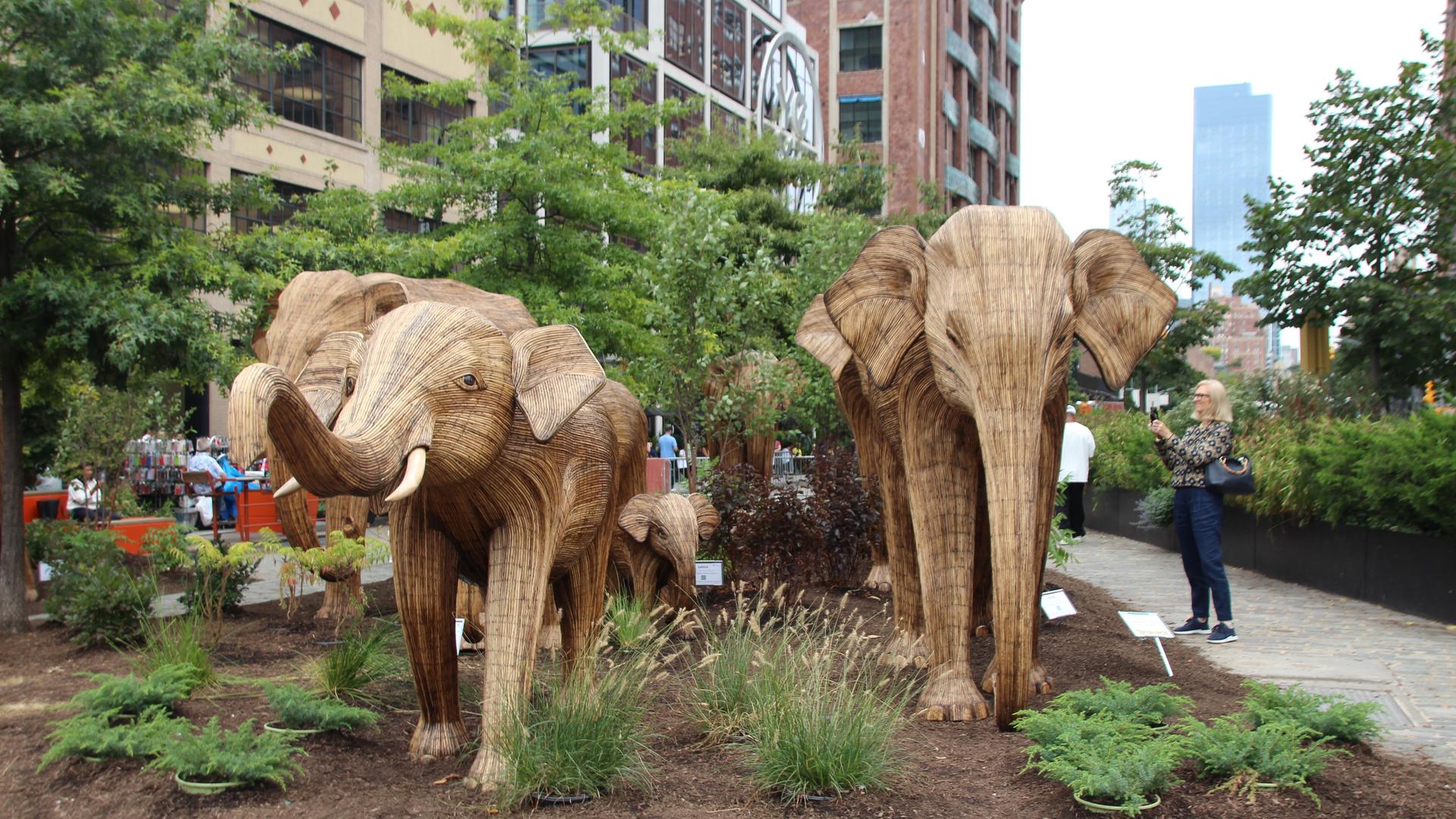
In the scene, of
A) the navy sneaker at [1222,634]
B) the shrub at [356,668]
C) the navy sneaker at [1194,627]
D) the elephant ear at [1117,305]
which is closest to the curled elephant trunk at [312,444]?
the shrub at [356,668]

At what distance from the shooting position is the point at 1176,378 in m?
37.8

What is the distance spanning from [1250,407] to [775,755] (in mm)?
14475

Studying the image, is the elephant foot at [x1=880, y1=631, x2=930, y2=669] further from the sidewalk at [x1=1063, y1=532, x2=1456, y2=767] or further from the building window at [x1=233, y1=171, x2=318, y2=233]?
the building window at [x1=233, y1=171, x2=318, y2=233]

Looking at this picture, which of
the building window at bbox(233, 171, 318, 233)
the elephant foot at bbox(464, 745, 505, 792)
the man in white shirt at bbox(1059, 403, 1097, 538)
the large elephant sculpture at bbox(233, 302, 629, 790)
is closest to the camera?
the large elephant sculpture at bbox(233, 302, 629, 790)

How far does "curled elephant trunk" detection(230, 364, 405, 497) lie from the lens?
3615mm

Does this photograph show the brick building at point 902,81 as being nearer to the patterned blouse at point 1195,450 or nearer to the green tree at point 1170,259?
the green tree at point 1170,259

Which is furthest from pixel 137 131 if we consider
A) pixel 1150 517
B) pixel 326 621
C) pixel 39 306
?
pixel 1150 517

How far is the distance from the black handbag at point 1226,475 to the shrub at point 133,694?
6.62m

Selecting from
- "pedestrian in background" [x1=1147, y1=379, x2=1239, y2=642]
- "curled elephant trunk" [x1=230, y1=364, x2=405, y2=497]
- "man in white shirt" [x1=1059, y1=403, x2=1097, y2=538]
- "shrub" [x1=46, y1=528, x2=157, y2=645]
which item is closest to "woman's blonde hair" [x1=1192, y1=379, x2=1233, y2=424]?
"pedestrian in background" [x1=1147, y1=379, x2=1239, y2=642]

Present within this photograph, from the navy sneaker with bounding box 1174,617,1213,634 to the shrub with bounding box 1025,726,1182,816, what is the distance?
468 cm

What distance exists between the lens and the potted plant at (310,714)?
220 inches

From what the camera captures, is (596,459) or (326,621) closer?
(596,459)

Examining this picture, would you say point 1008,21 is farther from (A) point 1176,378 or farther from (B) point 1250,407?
(B) point 1250,407

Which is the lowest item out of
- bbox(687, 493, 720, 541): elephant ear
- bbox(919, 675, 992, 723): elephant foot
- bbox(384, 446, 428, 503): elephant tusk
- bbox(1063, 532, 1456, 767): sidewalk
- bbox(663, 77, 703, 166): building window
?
bbox(1063, 532, 1456, 767): sidewalk
